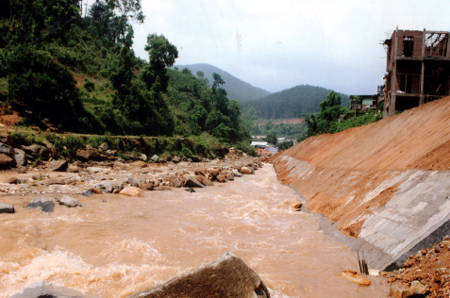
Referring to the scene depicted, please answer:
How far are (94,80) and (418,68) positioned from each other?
1526 inches

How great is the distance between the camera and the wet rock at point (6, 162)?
13.5 metres

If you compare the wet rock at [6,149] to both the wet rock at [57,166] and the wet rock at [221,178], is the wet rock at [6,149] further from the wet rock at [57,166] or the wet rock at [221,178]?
the wet rock at [221,178]

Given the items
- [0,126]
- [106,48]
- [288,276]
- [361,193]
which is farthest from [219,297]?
[106,48]

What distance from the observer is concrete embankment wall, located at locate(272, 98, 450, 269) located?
18.2 feet

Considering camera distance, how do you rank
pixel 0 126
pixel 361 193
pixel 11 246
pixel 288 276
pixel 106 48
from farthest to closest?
1. pixel 106 48
2. pixel 0 126
3. pixel 361 193
4. pixel 11 246
5. pixel 288 276

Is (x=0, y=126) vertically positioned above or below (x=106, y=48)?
below

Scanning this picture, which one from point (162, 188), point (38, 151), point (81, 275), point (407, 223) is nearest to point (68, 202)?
point (81, 275)

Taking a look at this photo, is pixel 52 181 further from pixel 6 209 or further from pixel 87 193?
pixel 6 209

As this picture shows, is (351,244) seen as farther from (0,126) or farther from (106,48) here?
(106,48)

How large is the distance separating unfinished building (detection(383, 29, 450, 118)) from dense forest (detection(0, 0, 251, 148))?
26.6 meters

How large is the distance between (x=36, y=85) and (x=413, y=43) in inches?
1196

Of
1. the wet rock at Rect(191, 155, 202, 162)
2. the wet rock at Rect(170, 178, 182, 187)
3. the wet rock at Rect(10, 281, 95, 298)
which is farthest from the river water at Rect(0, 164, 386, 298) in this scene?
the wet rock at Rect(191, 155, 202, 162)

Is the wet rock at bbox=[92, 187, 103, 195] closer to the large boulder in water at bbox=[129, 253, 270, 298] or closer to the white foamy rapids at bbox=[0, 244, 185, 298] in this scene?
the white foamy rapids at bbox=[0, 244, 185, 298]

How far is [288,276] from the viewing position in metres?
5.81
